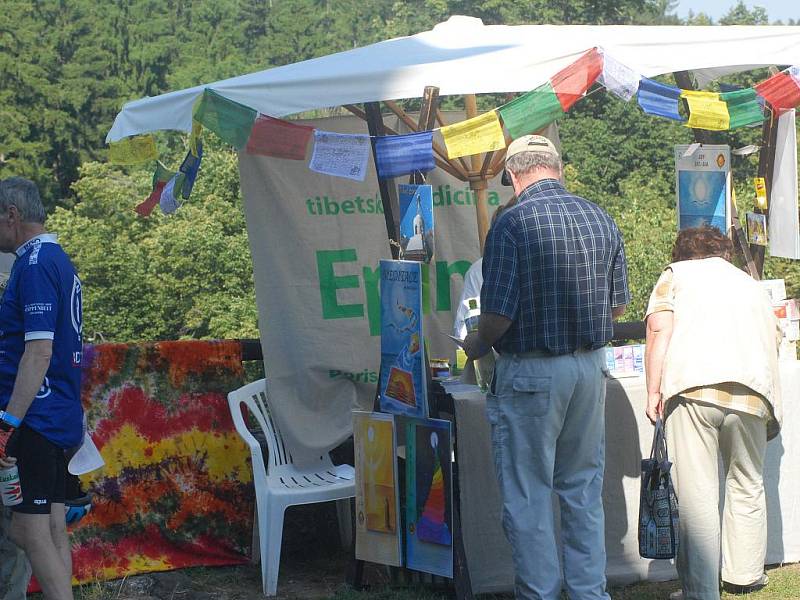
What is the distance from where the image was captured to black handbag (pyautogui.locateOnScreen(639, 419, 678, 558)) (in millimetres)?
3781

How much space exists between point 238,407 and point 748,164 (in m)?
18.8

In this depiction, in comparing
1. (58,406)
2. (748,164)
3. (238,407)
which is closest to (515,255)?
(58,406)

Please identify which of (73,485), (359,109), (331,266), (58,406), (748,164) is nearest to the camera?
(58,406)

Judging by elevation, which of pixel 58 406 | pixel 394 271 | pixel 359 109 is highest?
pixel 359 109

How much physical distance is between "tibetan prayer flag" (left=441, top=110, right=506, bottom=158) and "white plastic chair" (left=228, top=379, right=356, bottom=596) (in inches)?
62.5

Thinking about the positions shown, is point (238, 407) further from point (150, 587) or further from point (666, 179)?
point (666, 179)

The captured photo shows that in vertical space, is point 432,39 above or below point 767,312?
above

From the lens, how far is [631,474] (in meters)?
4.38

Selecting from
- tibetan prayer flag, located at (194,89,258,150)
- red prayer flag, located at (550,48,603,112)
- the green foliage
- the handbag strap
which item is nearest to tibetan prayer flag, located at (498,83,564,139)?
red prayer flag, located at (550,48,603,112)

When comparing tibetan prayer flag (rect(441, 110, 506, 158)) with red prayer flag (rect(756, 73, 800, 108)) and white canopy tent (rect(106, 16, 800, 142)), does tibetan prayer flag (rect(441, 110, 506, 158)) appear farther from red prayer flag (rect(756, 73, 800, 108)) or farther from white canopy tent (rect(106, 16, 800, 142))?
red prayer flag (rect(756, 73, 800, 108))

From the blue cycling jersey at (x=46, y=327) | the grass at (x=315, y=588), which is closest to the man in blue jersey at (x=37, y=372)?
the blue cycling jersey at (x=46, y=327)

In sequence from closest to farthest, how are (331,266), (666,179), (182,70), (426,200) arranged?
(426,200) → (331,266) → (666,179) → (182,70)

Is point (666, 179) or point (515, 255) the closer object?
point (515, 255)

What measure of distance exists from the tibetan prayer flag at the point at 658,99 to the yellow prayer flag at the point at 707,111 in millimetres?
51
